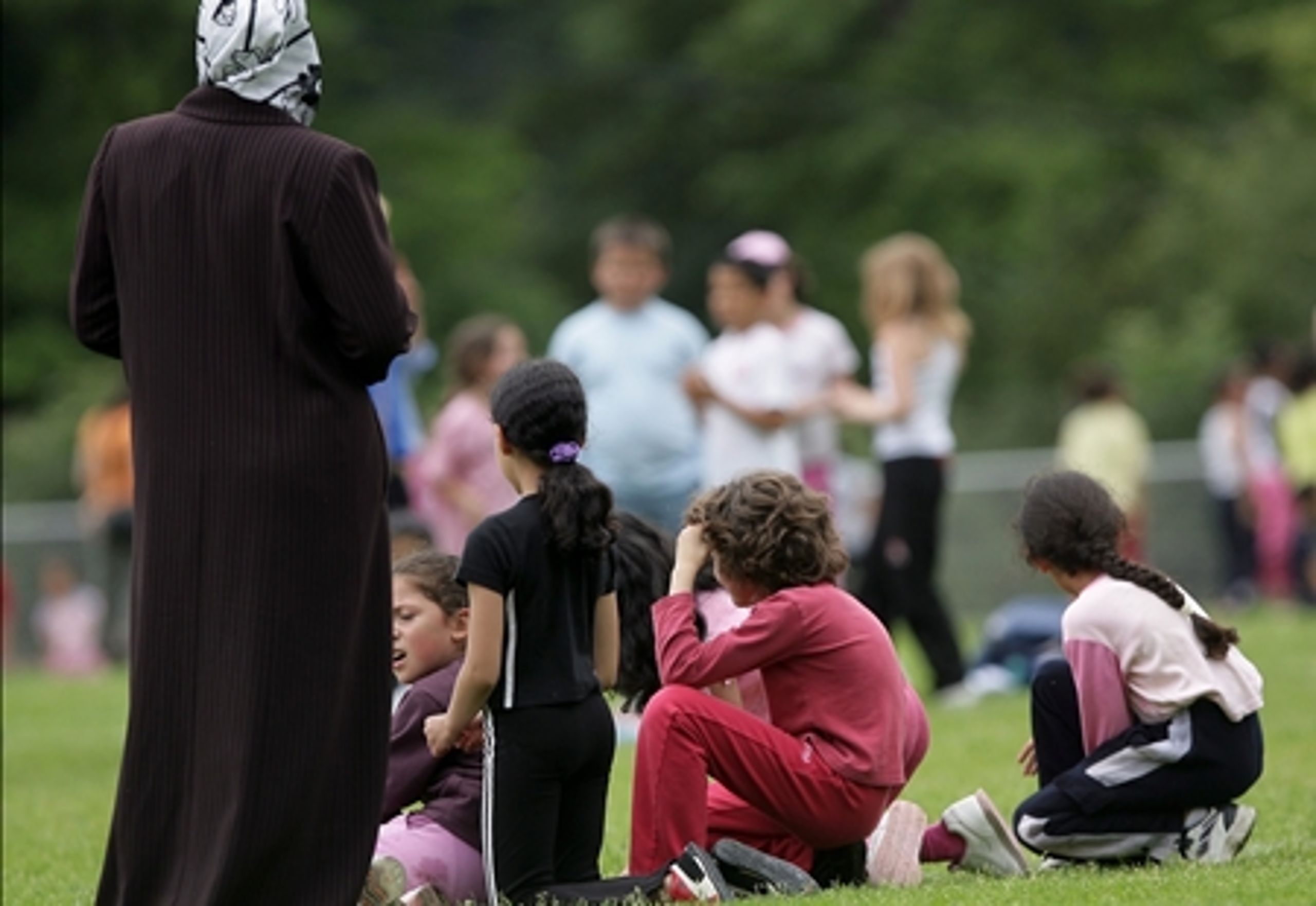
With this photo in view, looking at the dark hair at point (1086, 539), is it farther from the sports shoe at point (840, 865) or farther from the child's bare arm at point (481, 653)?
the child's bare arm at point (481, 653)

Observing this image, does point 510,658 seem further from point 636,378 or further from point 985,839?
point 636,378

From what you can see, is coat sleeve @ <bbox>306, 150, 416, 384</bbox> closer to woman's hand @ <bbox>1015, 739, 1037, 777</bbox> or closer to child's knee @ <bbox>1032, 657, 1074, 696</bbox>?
child's knee @ <bbox>1032, 657, 1074, 696</bbox>

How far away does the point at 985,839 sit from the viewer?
7.00m

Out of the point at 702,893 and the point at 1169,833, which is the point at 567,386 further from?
the point at 1169,833

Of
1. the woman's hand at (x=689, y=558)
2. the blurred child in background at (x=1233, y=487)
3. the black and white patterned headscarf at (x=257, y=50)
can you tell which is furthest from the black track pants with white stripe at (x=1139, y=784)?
the blurred child in background at (x=1233, y=487)

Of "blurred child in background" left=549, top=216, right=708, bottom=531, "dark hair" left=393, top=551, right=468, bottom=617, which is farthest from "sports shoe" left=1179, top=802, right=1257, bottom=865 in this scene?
"blurred child in background" left=549, top=216, right=708, bottom=531

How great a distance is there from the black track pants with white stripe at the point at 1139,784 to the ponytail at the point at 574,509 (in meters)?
1.36

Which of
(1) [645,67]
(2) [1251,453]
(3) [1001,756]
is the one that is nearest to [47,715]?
(3) [1001,756]

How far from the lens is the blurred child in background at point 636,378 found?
473 inches

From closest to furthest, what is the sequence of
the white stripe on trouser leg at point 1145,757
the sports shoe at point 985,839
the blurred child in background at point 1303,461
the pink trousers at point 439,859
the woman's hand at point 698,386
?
1. the pink trousers at point 439,859
2. the white stripe on trouser leg at point 1145,757
3. the sports shoe at point 985,839
4. the woman's hand at point 698,386
5. the blurred child in background at point 1303,461

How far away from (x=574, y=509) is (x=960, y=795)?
9.29ft

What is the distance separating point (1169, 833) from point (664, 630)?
1.44 m

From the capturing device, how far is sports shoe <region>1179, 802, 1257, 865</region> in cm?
687

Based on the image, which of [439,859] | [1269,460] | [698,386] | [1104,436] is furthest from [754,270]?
[1269,460]
